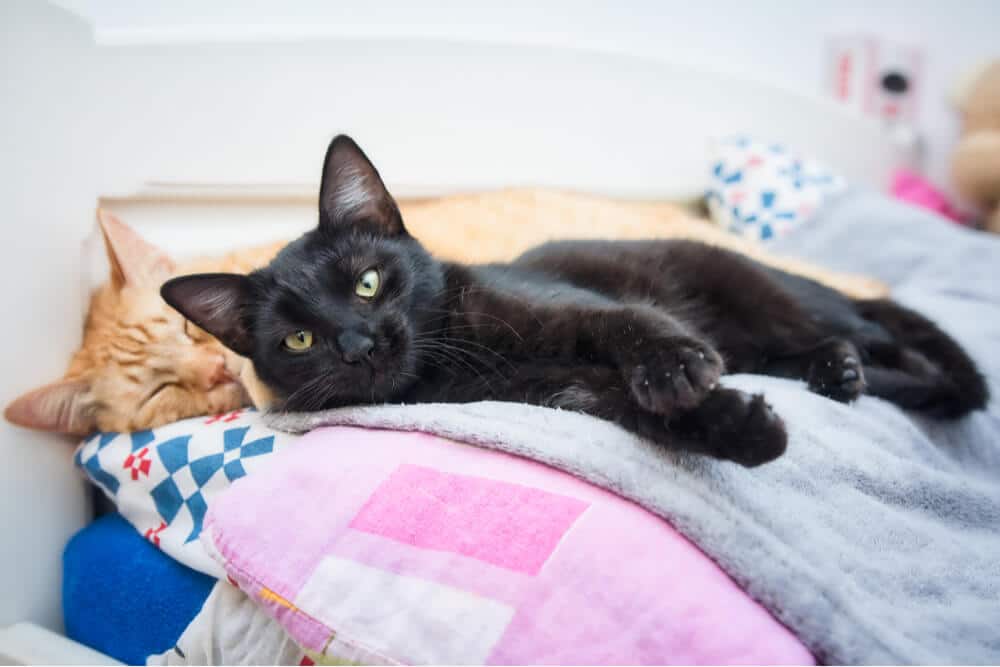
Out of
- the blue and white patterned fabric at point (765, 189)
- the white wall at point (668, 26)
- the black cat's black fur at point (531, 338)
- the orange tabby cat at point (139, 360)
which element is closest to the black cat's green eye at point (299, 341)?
the black cat's black fur at point (531, 338)

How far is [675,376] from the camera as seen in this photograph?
0.72 meters

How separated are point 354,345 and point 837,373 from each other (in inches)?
33.5

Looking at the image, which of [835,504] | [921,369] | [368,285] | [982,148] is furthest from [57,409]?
[982,148]

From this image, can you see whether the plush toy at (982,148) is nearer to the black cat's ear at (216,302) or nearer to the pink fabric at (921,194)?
the pink fabric at (921,194)

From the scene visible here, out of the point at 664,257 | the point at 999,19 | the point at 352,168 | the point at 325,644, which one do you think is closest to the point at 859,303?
the point at 664,257

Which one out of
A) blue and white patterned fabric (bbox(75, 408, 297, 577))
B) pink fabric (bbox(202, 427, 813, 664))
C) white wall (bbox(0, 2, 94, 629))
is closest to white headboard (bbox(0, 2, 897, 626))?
white wall (bbox(0, 2, 94, 629))

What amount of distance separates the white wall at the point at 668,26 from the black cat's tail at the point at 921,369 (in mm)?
1400

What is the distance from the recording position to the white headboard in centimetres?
121

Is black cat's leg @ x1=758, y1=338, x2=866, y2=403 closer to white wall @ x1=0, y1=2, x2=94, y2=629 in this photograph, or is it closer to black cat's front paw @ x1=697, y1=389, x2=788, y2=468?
black cat's front paw @ x1=697, y1=389, x2=788, y2=468

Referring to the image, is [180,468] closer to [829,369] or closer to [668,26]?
[829,369]

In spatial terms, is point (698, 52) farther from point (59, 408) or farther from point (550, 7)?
point (59, 408)

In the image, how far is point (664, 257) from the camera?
1.33 metres

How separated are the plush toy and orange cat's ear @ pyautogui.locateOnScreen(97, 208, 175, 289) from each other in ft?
10.2

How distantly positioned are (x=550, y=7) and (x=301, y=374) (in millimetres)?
1687
